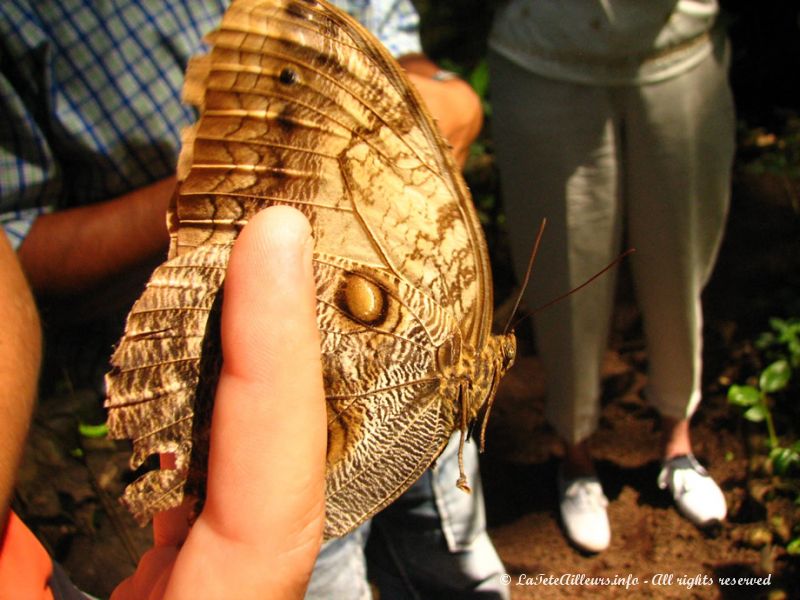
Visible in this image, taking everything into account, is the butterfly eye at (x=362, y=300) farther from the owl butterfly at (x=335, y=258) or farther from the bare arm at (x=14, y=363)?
the bare arm at (x=14, y=363)

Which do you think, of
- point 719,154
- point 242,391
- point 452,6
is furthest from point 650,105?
point 452,6

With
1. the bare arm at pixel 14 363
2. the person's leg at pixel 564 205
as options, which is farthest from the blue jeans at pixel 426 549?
the bare arm at pixel 14 363

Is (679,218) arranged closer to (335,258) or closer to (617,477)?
(617,477)

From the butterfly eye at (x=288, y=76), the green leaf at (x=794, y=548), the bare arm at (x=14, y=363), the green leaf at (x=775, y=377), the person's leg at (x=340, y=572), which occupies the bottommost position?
the green leaf at (x=794, y=548)

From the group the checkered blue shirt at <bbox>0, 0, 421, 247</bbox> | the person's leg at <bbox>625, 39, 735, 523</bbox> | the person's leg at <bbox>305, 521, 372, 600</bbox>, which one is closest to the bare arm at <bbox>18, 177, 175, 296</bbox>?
the checkered blue shirt at <bbox>0, 0, 421, 247</bbox>

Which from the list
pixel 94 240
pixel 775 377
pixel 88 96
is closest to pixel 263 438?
pixel 94 240
